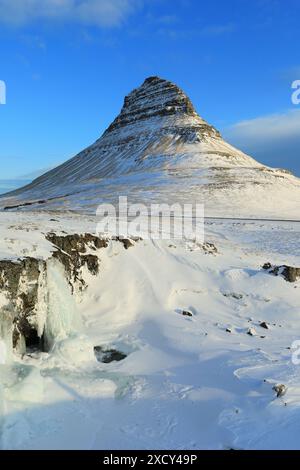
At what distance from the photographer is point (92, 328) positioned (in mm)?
13578

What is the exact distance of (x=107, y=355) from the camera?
1220 cm

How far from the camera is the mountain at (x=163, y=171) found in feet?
222

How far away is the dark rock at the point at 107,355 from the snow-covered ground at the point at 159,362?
19 cm

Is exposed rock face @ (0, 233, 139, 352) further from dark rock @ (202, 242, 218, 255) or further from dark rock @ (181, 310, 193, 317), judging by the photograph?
dark rock @ (202, 242, 218, 255)

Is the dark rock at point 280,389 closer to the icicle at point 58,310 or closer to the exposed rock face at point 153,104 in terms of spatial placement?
the icicle at point 58,310

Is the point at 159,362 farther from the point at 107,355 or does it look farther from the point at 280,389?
the point at 280,389

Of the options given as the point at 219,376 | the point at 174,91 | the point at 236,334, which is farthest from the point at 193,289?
the point at 174,91

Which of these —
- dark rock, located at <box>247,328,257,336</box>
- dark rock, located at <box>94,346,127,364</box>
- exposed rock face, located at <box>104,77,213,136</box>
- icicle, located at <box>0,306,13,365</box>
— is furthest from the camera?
exposed rock face, located at <box>104,77,213,136</box>

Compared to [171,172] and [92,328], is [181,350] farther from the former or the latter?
[171,172]

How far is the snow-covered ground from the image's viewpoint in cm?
865

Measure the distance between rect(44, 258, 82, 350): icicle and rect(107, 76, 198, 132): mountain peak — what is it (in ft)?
431

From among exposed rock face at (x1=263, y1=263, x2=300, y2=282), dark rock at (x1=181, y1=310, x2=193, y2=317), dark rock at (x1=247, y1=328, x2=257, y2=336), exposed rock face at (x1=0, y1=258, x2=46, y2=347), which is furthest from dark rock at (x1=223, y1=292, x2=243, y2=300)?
exposed rock face at (x1=0, y1=258, x2=46, y2=347)

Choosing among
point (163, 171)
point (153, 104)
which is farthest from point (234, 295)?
point (153, 104)
